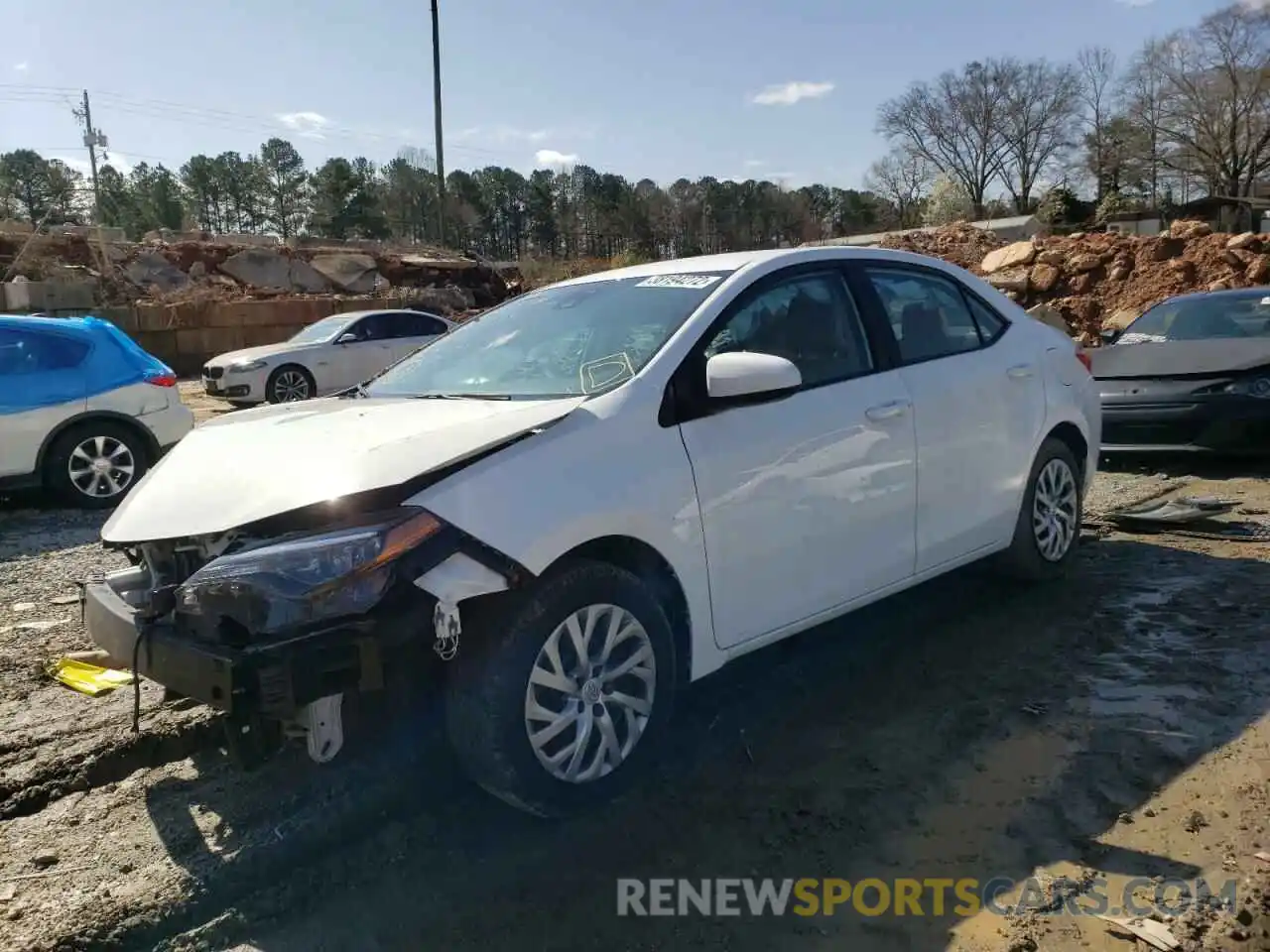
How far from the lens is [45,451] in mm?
8102

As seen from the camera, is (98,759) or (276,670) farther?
(98,759)

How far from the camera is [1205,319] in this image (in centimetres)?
918

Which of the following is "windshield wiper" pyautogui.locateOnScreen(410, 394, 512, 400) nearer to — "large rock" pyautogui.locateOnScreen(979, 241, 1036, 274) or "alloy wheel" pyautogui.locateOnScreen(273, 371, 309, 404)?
"alloy wheel" pyautogui.locateOnScreen(273, 371, 309, 404)

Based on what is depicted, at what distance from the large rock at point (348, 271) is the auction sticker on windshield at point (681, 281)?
3083cm

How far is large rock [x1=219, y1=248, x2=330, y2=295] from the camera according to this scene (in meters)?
32.6

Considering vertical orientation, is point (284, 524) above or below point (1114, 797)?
above

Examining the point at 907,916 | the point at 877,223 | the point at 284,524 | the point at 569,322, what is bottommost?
the point at 907,916

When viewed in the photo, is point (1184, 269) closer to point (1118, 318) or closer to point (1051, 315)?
point (1118, 318)

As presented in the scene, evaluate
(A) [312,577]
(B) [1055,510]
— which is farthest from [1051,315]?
(A) [312,577]

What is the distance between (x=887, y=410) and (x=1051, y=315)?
1719 centimetres

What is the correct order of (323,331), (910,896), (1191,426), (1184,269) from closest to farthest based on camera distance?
→ (910,896) → (1191,426) → (323,331) → (1184,269)

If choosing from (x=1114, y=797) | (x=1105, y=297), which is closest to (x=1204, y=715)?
(x=1114, y=797)

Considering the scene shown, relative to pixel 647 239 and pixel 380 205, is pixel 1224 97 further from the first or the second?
pixel 380 205

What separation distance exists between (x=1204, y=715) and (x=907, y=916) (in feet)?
5.71
